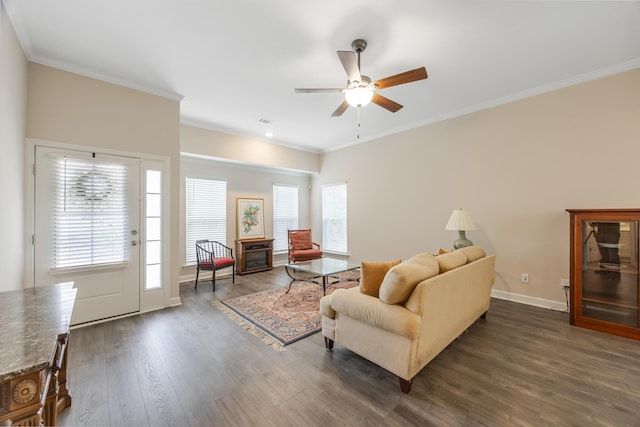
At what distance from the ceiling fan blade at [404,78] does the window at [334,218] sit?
378 centimetres

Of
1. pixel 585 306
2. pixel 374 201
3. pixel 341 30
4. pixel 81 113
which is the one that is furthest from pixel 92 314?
pixel 585 306

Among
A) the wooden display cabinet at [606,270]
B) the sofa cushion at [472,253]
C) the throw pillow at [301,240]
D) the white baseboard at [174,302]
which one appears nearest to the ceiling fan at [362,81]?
the sofa cushion at [472,253]

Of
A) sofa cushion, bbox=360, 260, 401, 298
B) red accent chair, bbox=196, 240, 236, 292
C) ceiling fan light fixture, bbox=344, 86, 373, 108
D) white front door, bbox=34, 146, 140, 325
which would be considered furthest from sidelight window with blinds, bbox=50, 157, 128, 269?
sofa cushion, bbox=360, 260, 401, 298

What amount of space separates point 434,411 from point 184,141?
5.09 metres

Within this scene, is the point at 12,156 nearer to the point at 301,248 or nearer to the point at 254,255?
the point at 254,255

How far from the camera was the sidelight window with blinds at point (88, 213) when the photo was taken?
2.96 m

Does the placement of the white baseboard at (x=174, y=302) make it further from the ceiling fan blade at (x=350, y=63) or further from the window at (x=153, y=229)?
the ceiling fan blade at (x=350, y=63)

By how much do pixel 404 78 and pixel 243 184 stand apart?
450 centimetres

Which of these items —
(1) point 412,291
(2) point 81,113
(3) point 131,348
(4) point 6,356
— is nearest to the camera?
(4) point 6,356

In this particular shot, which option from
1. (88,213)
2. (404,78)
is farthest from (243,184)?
(404,78)

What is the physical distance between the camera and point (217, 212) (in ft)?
18.5

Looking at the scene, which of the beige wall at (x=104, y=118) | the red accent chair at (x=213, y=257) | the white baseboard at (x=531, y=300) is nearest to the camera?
the beige wall at (x=104, y=118)

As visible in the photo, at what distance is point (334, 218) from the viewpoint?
21.8ft

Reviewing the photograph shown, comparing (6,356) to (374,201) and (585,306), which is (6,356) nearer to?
(585,306)
